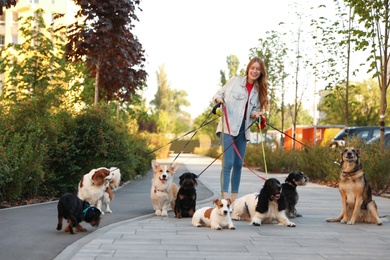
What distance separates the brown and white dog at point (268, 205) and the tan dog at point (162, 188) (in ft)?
4.13

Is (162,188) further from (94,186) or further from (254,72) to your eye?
(254,72)

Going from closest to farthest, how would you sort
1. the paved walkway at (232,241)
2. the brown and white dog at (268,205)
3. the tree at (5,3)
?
1. the paved walkway at (232,241)
2. the tree at (5,3)
3. the brown and white dog at (268,205)

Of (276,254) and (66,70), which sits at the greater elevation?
(66,70)

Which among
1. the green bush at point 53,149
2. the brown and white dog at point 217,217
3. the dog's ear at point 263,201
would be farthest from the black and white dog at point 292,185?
the green bush at point 53,149

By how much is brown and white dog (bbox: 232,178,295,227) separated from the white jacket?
4.23 feet

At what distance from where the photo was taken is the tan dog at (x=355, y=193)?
945cm

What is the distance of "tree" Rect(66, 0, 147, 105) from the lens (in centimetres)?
1844

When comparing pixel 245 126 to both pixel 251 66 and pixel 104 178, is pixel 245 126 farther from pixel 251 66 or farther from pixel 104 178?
pixel 104 178

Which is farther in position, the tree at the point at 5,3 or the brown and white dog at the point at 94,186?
the brown and white dog at the point at 94,186

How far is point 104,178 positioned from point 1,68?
1641 cm

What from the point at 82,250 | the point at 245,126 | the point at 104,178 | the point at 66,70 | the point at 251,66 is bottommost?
the point at 82,250

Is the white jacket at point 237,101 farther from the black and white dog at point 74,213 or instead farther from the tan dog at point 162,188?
the black and white dog at point 74,213

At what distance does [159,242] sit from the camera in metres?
7.53

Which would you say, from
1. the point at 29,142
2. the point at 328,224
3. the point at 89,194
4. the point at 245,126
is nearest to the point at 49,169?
the point at 29,142
